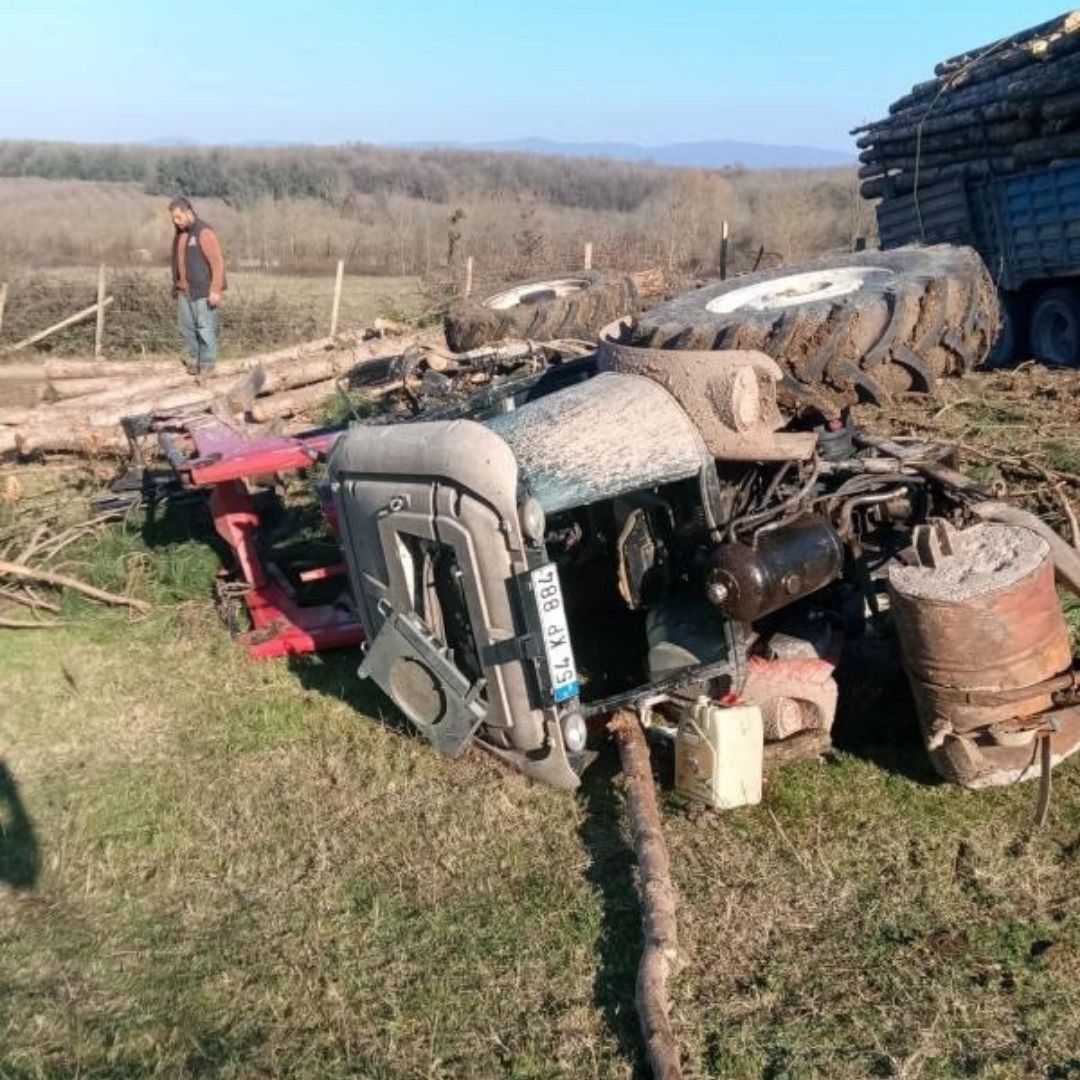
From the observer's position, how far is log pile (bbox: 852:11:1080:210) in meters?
10.5

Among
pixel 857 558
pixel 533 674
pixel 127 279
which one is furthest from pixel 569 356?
pixel 127 279

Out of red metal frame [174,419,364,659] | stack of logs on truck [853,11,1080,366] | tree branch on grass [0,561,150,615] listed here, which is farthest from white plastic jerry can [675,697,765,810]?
stack of logs on truck [853,11,1080,366]

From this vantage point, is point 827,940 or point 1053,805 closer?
→ point 827,940

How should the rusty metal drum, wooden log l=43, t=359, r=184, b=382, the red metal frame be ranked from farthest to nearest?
wooden log l=43, t=359, r=184, b=382
the red metal frame
the rusty metal drum

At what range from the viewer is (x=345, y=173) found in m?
62.9

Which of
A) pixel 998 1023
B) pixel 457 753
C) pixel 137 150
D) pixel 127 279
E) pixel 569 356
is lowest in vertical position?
pixel 998 1023

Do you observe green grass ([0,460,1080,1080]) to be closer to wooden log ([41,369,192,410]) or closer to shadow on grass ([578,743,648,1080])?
shadow on grass ([578,743,648,1080])

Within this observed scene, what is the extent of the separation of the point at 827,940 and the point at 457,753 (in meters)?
1.56

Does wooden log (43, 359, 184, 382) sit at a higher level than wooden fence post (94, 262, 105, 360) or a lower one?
lower

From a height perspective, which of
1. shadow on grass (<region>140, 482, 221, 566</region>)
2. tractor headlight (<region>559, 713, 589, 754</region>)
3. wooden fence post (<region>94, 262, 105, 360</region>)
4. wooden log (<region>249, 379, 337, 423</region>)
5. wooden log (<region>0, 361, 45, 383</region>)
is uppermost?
wooden fence post (<region>94, 262, 105, 360</region>)

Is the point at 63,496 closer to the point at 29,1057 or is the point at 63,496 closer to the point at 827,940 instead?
the point at 29,1057

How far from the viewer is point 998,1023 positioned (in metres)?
3.06

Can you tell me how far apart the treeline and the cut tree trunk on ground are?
3937cm

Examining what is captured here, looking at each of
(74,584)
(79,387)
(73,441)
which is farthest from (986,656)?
(79,387)
